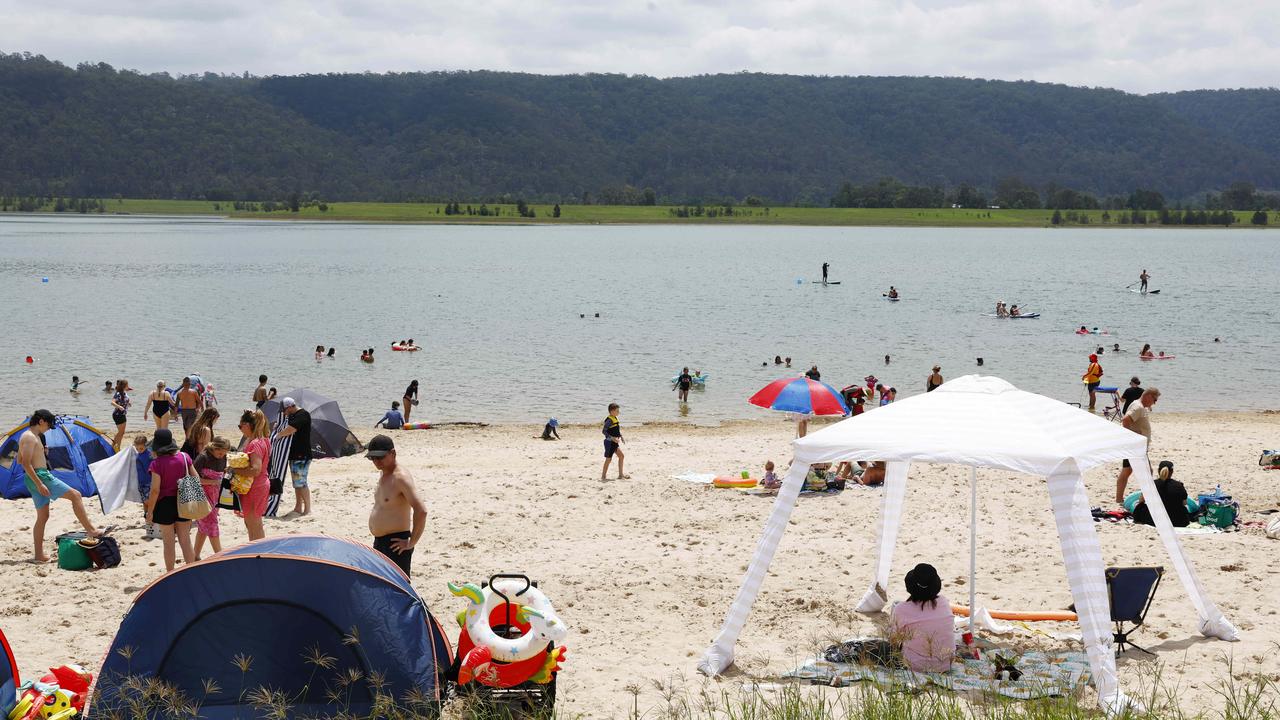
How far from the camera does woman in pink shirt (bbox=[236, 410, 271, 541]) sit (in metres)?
10.9

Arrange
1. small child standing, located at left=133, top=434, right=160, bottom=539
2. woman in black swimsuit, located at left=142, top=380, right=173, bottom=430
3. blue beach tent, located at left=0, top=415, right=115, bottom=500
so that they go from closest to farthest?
small child standing, located at left=133, top=434, right=160, bottom=539, blue beach tent, located at left=0, top=415, right=115, bottom=500, woman in black swimsuit, located at left=142, top=380, right=173, bottom=430

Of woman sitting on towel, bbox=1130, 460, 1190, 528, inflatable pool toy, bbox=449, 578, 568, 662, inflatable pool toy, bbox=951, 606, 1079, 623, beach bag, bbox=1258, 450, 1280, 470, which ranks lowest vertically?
inflatable pool toy, bbox=951, 606, 1079, 623

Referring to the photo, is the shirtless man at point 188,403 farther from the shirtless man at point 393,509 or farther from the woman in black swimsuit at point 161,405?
the shirtless man at point 393,509

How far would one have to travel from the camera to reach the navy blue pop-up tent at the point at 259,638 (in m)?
7.17

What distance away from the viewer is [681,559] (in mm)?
11789

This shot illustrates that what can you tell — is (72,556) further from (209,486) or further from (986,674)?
(986,674)

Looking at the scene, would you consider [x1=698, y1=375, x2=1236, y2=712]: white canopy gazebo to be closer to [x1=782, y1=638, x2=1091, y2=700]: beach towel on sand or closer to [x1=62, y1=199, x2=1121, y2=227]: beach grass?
[x1=782, y1=638, x2=1091, y2=700]: beach towel on sand

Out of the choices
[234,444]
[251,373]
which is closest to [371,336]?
[251,373]

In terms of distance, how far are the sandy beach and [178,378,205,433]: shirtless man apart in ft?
12.3

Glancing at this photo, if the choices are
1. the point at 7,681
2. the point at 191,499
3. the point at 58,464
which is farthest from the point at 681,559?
the point at 58,464

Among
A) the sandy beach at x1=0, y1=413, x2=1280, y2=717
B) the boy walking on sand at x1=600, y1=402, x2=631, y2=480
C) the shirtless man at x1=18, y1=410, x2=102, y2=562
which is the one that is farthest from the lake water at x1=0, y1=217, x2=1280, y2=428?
the shirtless man at x1=18, y1=410, x2=102, y2=562

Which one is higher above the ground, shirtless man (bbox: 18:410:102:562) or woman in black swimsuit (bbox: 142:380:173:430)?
shirtless man (bbox: 18:410:102:562)

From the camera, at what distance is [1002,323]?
48.3m

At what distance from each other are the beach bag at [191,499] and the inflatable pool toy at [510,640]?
4089 millimetres
